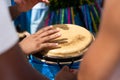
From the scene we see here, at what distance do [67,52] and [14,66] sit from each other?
670mm

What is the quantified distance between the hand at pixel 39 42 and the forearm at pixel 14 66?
2.04 ft

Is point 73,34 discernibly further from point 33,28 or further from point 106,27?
point 106,27

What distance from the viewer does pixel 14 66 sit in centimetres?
56

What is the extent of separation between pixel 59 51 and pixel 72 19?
54cm

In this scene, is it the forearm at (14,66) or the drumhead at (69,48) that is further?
the drumhead at (69,48)

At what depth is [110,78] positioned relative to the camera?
794mm

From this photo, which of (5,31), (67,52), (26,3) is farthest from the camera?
(26,3)

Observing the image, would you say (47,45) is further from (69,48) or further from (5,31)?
(5,31)

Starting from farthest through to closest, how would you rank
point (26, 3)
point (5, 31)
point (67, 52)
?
point (26, 3)
point (67, 52)
point (5, 31)

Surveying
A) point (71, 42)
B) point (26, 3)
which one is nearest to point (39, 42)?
point (71, 42)

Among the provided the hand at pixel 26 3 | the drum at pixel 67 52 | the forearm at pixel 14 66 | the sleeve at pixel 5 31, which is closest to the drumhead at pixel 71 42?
the drum at pixel 67 52

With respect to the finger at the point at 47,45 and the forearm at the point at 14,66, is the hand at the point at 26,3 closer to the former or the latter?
the finger at the point at 47,45

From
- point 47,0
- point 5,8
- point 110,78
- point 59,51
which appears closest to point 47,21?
point 47,0

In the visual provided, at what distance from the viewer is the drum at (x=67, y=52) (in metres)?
1.22
